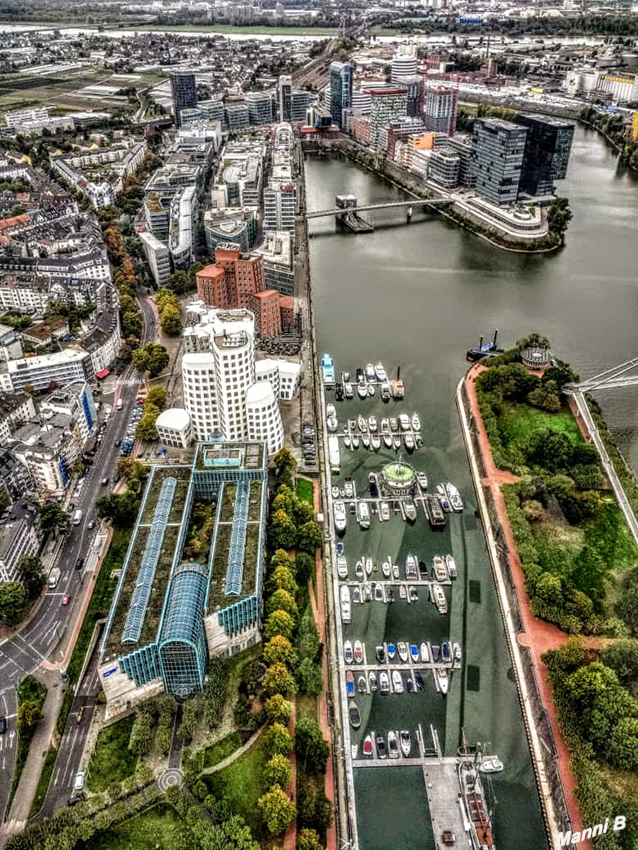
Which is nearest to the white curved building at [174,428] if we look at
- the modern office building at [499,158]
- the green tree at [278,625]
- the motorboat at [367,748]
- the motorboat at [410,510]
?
the motorboat at [410,510]

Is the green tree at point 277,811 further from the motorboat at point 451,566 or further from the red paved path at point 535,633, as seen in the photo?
the motorboat at point 451,566

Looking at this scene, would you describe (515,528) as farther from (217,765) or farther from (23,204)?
(23,204)

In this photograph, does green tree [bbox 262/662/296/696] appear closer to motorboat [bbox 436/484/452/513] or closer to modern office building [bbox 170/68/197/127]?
motorboat [bbox 436/484/452/513]

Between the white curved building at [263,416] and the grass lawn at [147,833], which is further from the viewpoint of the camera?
the white curved building at [263,416]

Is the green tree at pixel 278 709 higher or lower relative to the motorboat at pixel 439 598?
higher

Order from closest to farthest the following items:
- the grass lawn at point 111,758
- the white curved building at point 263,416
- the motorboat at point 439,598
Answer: the grass lawn at point 111,758
the motorboat at point 439,598
the white curved building at point 263,416

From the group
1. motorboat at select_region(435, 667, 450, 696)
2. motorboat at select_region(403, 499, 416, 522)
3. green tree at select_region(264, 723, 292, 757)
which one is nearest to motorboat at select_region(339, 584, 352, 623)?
motorboat at select_region(435, 667, 450, 696)

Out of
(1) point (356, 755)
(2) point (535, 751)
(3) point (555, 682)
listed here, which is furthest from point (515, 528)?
(1) point (356, 755)
